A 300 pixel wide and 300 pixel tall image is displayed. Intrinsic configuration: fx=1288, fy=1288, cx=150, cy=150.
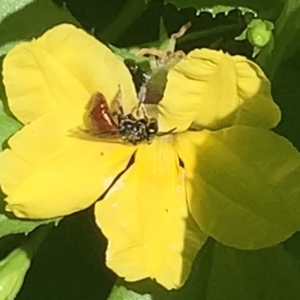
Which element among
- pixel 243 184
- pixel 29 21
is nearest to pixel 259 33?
pixel 243 184

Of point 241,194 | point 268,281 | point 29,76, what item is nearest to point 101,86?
point 29,76

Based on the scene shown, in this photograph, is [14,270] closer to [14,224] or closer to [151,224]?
[14,224]

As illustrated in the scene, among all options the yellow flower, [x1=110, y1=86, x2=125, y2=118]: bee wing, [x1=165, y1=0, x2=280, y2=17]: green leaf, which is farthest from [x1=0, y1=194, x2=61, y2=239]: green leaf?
[x1=165, y1=0, x2=280, y2=17]: green leaf

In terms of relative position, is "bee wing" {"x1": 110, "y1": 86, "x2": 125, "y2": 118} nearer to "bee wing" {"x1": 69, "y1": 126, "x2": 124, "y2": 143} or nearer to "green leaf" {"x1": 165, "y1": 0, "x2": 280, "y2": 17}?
"bee wing" {"x1": 69, "y1": 126, "x2": 124, "y2": 143}

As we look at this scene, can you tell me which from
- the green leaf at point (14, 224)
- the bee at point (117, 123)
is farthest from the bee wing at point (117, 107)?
the green leaf at point (14, 224)

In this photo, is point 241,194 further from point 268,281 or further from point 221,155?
point 268,281

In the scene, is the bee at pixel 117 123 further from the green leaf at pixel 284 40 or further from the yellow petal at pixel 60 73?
the green leaf at pixel 284 40
